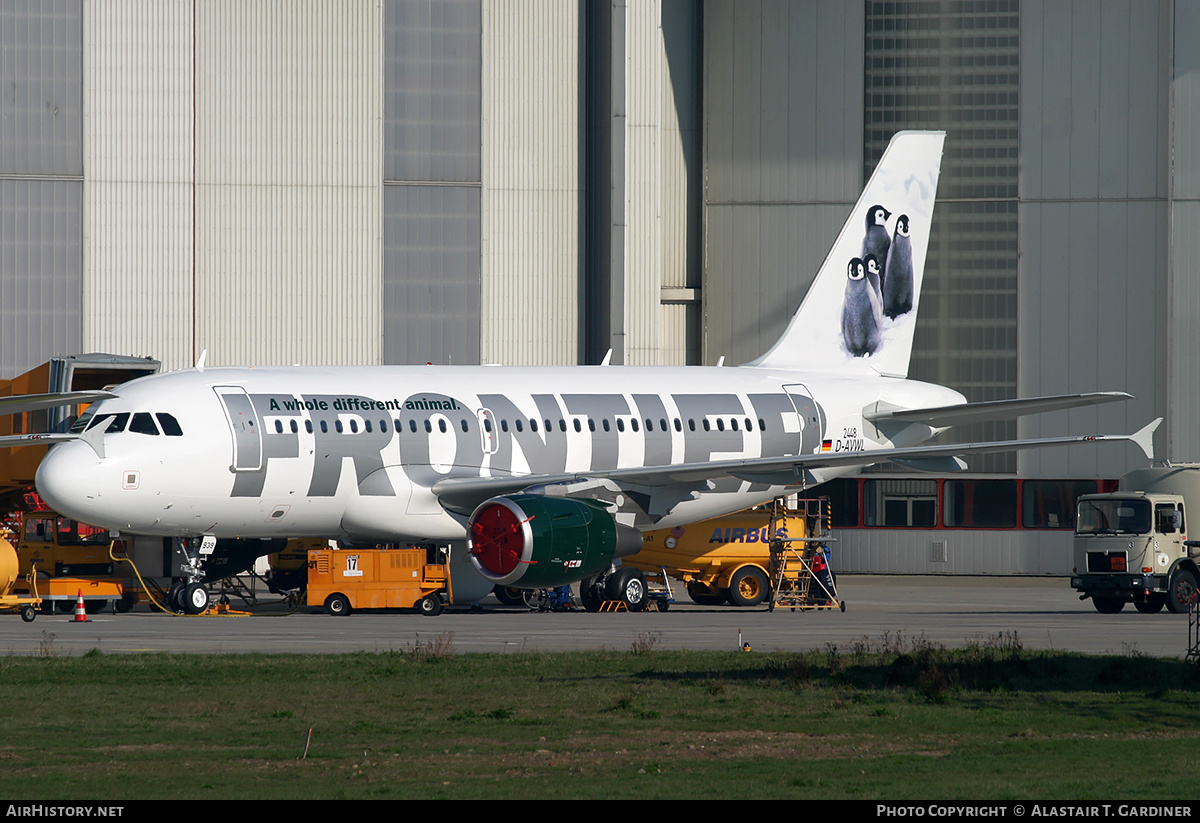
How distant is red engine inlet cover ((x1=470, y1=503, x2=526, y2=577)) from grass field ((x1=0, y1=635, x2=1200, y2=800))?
6723mm

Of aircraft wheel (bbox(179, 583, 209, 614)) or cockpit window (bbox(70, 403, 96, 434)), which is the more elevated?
cockpit window (bbox(70, 403, 96, 434))

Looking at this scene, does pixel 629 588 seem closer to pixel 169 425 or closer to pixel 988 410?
pixel 988 410

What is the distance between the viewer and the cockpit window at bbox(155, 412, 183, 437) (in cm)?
2864

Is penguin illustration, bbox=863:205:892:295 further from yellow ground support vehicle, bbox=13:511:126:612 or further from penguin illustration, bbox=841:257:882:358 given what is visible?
yellow ground support vehicle, bbox=13:511:126:612

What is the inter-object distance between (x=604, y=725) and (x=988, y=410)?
20.9 meters

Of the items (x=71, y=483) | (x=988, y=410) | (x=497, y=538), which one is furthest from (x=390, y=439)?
(x=988, y=410)

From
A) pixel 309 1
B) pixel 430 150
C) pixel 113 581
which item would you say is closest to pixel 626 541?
pixel 113 581

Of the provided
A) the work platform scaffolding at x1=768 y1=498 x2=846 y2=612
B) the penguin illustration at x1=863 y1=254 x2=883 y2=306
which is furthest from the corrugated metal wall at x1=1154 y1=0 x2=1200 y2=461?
the work platform scaffolding at x1=768 y1=498 x2=846 y2=612

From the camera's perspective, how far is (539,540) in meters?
27.6

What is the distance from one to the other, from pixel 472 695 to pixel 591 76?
99.5 ft

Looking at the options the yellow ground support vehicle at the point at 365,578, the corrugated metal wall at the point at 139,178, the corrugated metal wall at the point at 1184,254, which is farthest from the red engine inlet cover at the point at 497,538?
the corrugated metal wall at the point at 1184,254

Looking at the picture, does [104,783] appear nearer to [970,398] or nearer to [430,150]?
[430,150]

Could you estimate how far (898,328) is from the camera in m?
39.9

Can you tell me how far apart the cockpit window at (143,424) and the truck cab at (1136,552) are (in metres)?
17.1
